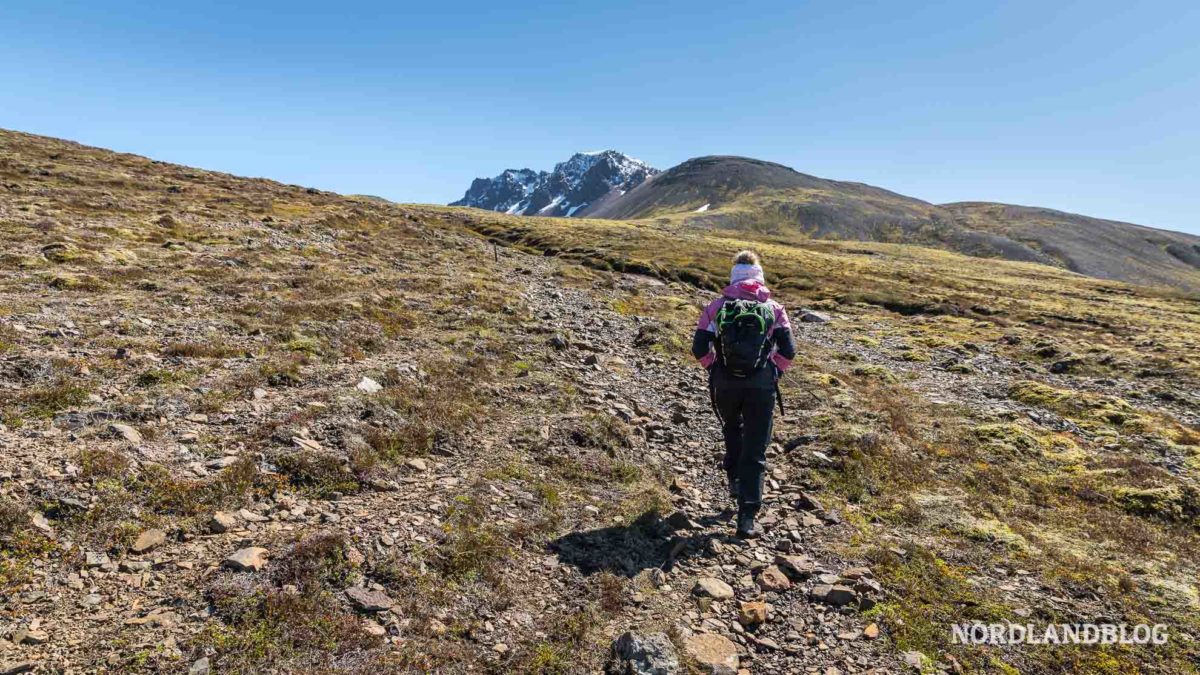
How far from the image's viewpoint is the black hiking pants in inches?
327

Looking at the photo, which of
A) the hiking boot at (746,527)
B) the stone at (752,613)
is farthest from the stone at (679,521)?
the stone at (752,613)

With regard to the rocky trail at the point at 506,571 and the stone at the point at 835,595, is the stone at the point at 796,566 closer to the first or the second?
the rocky trail at the point at 506,571

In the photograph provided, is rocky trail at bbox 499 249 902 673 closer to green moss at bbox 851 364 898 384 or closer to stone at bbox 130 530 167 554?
stone at bbox 130 530 167 554

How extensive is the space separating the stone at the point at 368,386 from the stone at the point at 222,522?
4544 mm

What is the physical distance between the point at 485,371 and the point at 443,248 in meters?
30.9

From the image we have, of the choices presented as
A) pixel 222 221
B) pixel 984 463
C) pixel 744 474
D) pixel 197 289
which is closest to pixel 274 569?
pixel 744 474

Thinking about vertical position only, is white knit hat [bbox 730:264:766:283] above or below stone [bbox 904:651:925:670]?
above

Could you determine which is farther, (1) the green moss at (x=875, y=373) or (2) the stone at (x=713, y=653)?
(1) the green moss at (x=875, y=373)

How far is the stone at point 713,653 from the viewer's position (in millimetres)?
5770

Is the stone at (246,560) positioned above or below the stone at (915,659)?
above

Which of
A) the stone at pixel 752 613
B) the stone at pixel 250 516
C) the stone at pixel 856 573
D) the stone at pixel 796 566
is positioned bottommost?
the stone at pixel 752 613

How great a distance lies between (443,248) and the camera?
42719mm

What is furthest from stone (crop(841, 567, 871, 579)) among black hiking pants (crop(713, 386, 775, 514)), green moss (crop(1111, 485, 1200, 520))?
green moss (crop(1111, 485, 1200, 520))

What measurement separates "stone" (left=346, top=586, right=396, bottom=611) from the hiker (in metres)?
5.15
